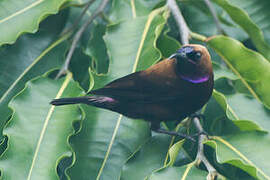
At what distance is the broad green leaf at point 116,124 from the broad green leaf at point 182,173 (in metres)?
0.30

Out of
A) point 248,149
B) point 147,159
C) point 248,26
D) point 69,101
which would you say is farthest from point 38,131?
point 248,26

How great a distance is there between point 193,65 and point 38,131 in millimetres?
839

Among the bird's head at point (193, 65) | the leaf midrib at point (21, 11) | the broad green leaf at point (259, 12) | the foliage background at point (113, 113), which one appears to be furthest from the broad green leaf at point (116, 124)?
the broad green leaf at point (259, 12)

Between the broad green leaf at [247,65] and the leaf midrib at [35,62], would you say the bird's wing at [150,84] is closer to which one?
the broad green leaf at [247,65]

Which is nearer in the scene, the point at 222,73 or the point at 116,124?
the point at 116,124

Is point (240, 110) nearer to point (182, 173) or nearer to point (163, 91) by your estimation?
point (163, 91)

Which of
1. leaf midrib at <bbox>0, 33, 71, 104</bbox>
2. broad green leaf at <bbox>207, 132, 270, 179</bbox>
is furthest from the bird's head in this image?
leaf midrib at <bbox>0, 33, 71, 104</bbox>

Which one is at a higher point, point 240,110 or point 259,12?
point 240,110

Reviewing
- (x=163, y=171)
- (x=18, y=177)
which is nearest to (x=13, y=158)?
(x=18, y=177)

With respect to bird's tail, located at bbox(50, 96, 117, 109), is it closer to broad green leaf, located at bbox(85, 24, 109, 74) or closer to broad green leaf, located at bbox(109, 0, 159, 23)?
broad green leaf, located at bbox(85, 24, 109, 74)

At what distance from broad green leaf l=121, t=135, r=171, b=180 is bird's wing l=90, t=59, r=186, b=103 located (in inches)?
9.0

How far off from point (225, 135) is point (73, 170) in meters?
0.80

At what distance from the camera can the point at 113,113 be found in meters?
2.76

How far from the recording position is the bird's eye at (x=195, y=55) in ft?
8.69
